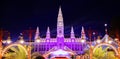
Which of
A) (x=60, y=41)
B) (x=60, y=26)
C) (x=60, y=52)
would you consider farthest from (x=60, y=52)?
(x=60, y=26)

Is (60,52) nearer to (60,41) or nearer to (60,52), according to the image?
(60,52)

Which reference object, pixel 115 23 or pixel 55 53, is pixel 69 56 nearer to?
pixel 55 53

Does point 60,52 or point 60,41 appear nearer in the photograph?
point 60,52

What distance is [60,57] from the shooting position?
6088 centimetres

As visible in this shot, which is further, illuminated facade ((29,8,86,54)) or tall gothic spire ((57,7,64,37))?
tall gothic spire ((57,7,64,37))

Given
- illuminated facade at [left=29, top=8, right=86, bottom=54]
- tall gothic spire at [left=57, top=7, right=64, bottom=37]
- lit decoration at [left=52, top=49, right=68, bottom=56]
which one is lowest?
lit decoration at [left=52, top=49, right=68, bottom=56]

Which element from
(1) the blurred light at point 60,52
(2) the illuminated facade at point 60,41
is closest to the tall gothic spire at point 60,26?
(2) the illuminated facade at point 60,41

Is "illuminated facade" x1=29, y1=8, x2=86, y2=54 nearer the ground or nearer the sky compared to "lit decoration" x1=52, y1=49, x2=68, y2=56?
nearer the sky

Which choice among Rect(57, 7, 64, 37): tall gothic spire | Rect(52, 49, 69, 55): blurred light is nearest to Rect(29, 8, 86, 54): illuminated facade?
Rect(57, 7, 64, 37): tall gothic spire

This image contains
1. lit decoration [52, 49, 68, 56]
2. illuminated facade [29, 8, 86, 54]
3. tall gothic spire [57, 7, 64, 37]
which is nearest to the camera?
lit decoration [52, 49, 68, 56]

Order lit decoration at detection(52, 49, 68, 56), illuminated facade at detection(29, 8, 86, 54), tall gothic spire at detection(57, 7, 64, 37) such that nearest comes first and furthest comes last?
lit decoration at detection(52, 49, 68, 56), illuminated facade at detection(29, 8, 86, 54), tall gothic spire at detection(57, 7, 64, 37)

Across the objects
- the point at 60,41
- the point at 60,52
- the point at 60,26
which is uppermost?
the point at 60,26

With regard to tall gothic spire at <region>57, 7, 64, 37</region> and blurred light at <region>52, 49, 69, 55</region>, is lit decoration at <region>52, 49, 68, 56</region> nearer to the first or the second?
blurred light at <region>52, 49, 69, 55</region>

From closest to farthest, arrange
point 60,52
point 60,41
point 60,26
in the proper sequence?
point 60,52, point 60,41, point 60,26
